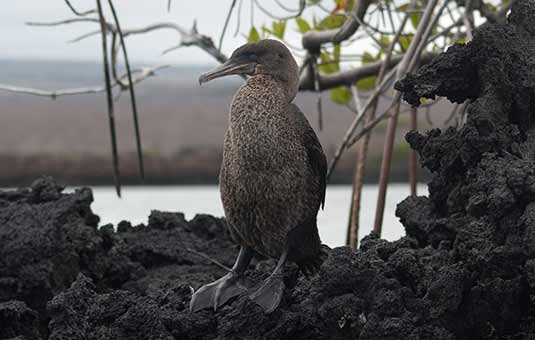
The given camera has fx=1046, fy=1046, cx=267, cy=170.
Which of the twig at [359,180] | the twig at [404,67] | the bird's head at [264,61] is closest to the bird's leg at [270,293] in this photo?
the bird's head at [264,61]

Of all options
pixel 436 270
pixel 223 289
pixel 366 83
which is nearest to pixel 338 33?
pixel 366 83

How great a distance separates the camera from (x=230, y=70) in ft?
8.63

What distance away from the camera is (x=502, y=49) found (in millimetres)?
2352

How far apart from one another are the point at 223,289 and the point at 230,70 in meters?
0.55

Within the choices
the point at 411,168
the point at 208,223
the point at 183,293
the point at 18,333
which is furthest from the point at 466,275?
the point at 411,168

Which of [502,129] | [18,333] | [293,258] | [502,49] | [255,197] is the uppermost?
[502,49]

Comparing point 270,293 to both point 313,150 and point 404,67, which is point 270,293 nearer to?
point 313,150

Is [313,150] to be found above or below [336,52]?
below

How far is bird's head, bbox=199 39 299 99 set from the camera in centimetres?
264

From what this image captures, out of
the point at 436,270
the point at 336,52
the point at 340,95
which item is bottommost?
the point at 436,270

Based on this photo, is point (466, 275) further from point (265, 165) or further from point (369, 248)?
point (265, 165)

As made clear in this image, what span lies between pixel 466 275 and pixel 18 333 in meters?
1.20

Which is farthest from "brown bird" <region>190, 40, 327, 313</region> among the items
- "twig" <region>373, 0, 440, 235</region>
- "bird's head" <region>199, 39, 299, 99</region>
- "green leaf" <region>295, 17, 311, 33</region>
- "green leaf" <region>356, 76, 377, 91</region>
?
"green leaf" <region>356, 76, 377, 91</region>

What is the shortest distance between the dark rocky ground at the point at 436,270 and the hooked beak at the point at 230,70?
48 centimetres
